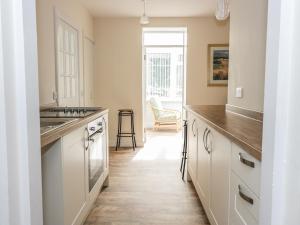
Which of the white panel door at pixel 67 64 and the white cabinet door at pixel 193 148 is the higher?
the white panel door at pixel 67 64

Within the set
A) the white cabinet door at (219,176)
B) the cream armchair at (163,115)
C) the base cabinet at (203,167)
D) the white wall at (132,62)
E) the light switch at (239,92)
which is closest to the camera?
the white cabinet door at (219,176)

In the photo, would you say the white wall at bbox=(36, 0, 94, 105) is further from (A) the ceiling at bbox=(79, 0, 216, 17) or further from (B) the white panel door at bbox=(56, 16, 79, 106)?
(A) the ceiling at bbox=(79, 0, 216, 17)

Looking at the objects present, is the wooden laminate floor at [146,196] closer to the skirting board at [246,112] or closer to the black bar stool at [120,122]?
the black bar stool at [120,122]

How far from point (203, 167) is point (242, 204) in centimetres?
99

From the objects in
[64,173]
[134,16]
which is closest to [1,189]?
[64,173]

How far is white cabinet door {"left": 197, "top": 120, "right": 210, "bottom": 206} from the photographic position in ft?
6.79

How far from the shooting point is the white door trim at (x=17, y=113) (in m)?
0.62

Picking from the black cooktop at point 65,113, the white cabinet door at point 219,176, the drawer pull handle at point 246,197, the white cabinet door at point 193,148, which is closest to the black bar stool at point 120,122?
the white cabinet door at point 193,148

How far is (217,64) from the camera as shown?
5086 mm

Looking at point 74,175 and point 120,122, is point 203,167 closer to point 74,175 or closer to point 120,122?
point 74,175

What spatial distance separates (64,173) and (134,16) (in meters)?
3.92

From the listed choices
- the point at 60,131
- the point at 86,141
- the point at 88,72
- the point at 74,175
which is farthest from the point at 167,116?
the point at 60,131

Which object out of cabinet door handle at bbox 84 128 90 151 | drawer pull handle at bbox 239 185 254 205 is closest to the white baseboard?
cabinet door handle at bbox 84 128 90 151

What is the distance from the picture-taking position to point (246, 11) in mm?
2418
